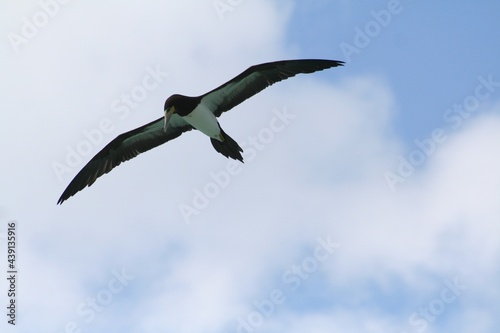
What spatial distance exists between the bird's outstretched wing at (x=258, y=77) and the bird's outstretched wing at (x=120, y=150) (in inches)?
63.1

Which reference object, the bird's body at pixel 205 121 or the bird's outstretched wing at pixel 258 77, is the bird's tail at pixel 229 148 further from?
the bird's outstretched wing at pixel 258 77

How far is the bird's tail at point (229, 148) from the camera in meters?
19.0

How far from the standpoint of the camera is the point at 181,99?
749 inches

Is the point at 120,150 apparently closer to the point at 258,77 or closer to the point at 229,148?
the point at 229,148

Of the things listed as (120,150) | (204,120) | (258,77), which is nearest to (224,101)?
(204,120)

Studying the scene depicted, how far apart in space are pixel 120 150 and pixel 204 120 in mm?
2881

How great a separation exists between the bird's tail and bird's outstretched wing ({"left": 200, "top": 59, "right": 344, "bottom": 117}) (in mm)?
943

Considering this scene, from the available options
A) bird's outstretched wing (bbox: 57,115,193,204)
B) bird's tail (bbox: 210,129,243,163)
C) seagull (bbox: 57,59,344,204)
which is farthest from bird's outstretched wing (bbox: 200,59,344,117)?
bird's outstretched wing (bbox: 57,115,193,204)

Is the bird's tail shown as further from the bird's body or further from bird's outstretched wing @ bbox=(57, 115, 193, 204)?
bird's outstretched wing @ bbox=(57, 115, 193, 204)

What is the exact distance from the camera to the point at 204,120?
751 inches

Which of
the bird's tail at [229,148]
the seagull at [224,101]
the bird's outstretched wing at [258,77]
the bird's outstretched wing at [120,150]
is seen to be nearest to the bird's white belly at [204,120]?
the seagull at [224,101]

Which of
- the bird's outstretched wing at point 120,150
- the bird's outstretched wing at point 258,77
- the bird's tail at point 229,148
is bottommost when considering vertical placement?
the bird's tail at point 229,148

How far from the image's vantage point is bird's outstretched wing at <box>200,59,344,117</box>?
18.9 m

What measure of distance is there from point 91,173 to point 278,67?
545 centimetres
